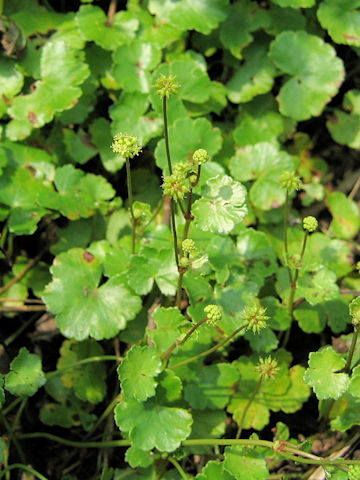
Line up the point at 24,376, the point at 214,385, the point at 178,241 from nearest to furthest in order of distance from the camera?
the point at 24,376
the point at 214,385
the point at 178,241

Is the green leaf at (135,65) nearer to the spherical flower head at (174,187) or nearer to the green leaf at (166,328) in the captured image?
the spherical flower head at (174,187)

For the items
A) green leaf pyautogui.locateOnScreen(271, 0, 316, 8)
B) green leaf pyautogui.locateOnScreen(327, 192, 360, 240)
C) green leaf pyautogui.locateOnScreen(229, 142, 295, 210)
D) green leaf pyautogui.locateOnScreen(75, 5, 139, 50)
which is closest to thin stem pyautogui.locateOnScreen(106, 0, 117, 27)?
green leaf pyautogui.locateOnScreen(75, 5, 139, 50)

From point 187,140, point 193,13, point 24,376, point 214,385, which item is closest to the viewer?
point 24,376

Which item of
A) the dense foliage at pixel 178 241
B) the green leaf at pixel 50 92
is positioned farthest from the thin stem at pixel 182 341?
the green leaf at pixel 50 92

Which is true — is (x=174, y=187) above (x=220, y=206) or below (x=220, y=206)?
above

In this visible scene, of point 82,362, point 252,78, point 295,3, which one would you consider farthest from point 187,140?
point 82,362

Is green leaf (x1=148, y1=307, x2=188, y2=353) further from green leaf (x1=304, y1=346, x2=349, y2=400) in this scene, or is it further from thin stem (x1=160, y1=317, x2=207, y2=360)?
green leaf (x1=304, y1=346, x2=349, y2=400)

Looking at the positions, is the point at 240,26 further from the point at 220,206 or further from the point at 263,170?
the point at 220,206
